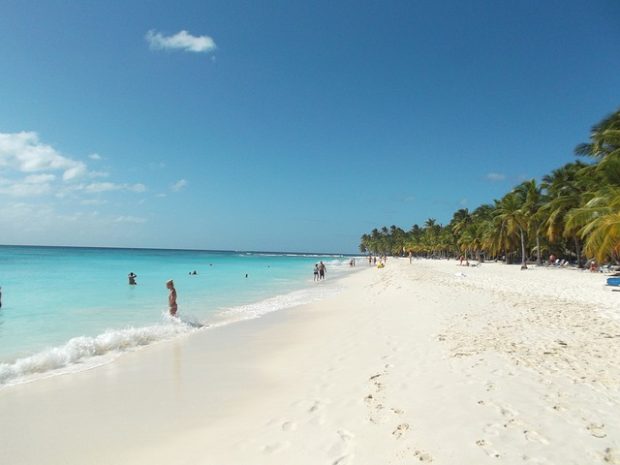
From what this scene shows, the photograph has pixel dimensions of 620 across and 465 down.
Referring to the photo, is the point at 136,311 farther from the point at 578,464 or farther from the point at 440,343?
the point at 578,464

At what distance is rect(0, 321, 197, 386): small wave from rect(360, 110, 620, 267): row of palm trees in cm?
1490

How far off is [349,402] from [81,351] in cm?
643

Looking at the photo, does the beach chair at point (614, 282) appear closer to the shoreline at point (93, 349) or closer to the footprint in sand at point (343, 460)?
the shoreline at point (93, 349)

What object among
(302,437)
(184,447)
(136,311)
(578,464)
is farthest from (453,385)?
(136,311)

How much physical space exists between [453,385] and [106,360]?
6.87 meters

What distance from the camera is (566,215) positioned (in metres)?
27.4

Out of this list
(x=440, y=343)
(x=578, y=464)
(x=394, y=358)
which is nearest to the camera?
(x=578, y=464)

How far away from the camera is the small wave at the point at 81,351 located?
6969 mm

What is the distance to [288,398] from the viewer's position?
17.7ft

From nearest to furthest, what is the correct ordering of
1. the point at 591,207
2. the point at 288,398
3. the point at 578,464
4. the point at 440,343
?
the point at 578,464, the point at 288,398, the point at 440,343, the point at 591,207

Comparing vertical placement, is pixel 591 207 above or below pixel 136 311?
above

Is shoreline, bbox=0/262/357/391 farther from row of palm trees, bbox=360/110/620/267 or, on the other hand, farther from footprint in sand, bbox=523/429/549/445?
row of palm trees, bbox=360/110/620/267

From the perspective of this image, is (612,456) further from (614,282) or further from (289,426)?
(614,282)

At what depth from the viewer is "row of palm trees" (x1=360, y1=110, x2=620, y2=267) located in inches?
669
